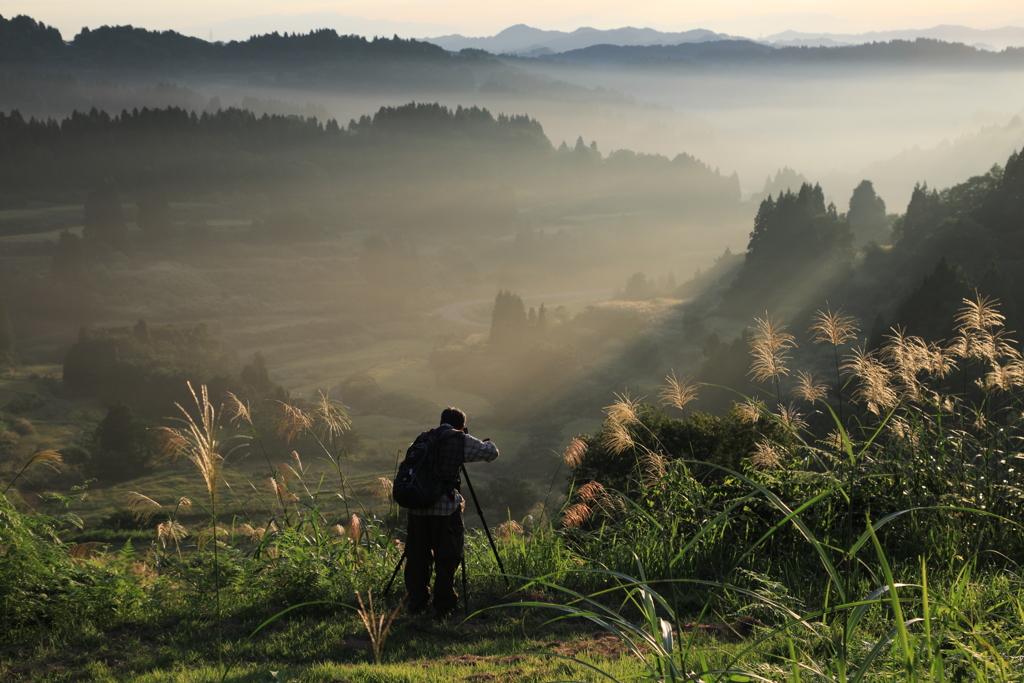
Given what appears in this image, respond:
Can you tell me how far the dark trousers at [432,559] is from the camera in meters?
5.85

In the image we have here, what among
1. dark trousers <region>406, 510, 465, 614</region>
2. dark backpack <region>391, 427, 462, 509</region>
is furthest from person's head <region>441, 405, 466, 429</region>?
dark trousers <region>406, 510, 465, 614</region>

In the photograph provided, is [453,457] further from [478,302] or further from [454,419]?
[478,302]

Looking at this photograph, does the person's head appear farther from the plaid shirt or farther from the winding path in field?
the winding path in field

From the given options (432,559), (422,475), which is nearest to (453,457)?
(422,475)

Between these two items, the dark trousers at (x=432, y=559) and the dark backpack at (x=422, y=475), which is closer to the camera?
the dark backpack at (x=422, y=475)

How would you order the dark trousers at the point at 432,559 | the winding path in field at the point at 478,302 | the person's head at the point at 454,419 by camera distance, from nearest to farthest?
the dark trousers at the point at 432,559 < the person's head at the point at 454,419 < the winding path in field at the point at 478,302

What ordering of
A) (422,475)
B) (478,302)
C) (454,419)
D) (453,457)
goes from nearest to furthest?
(422,475), (453,457), (454,419), (478,302)

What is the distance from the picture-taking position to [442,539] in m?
5.89

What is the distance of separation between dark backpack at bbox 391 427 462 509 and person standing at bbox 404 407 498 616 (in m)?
0.03

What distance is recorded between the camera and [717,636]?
5.14 m

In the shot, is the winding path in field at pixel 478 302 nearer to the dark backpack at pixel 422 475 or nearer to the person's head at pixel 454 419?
the person's head at pixel 454 419

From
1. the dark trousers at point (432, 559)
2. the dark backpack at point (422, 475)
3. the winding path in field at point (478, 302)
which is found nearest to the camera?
the dark backpack at point (422, 475)

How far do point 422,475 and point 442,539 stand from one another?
601 millimetres

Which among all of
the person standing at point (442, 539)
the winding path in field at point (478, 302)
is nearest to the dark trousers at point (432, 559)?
the person standing at point (442, 539)
